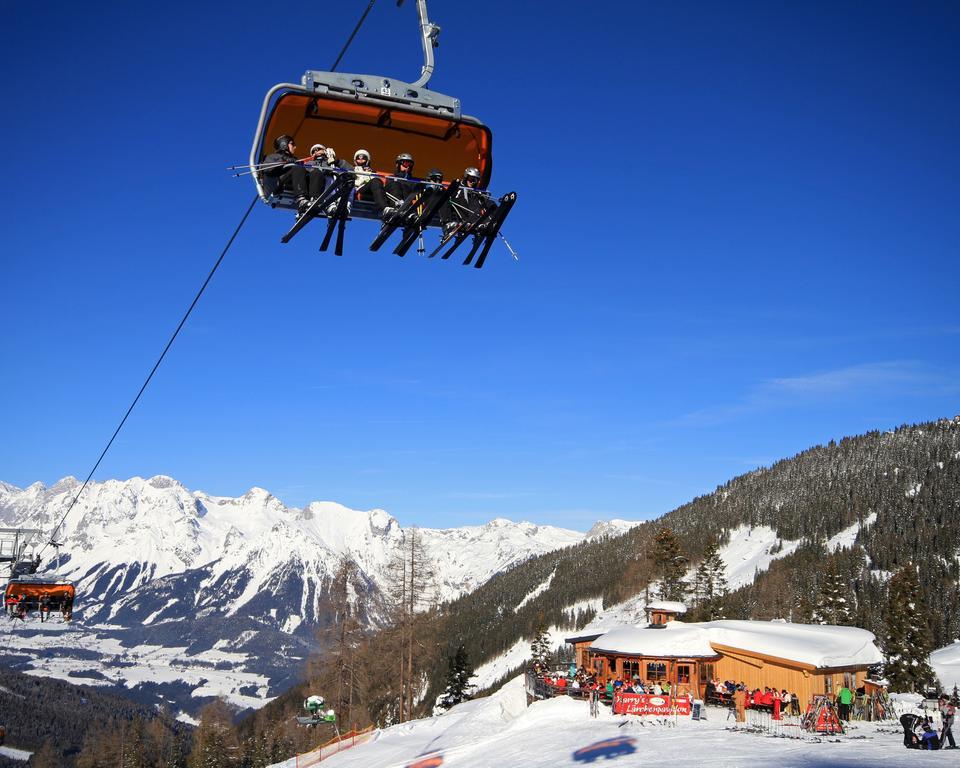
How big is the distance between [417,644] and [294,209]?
43266 millimetres

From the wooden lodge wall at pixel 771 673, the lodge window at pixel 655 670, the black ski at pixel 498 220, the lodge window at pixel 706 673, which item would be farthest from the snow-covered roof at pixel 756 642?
the black ski at pixel 498 220

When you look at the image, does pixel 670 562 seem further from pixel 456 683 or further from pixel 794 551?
pixel 794 551

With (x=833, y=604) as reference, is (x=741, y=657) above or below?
below

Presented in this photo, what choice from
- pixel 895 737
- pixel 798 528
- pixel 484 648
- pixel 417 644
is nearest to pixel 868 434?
pixel 798 528

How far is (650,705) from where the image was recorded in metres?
30.1

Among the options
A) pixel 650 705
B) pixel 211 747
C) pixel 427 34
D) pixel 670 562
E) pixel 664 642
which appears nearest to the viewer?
pixel 427 34

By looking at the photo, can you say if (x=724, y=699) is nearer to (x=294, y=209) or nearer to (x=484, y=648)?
(x=294, y=209)

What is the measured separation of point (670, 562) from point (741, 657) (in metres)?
30.7

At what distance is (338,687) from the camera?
166 ft

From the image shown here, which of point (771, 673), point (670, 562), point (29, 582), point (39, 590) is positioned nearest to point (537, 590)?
point (670, 562)

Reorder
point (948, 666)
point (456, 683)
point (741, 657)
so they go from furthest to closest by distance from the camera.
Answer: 1. point (456, 683)
2. point (948, 666)
3. point (741, 657)

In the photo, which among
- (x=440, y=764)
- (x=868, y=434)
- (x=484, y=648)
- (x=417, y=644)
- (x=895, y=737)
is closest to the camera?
(x=895, y=737)

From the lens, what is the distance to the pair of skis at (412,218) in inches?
444

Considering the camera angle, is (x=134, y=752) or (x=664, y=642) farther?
(x=134, y=752)
